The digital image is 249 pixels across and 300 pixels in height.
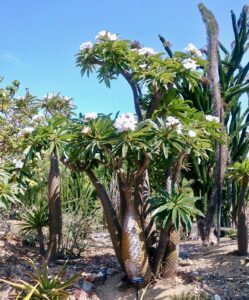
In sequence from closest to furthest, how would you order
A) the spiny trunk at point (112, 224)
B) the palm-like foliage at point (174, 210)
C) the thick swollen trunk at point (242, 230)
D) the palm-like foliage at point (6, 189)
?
the palm-like foliage at point (174, 210) → the palm-like foliage at point (6, 189) → the spiny trunk at point (112, 224) → the thick swollen trunk at point (242, 230)

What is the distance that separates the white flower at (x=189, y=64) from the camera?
18.0ft

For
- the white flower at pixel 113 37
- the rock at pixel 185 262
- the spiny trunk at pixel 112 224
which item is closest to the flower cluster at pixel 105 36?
the white flower at pixel 113 37

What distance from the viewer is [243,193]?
6.81m

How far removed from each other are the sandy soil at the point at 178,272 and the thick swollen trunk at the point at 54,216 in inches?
14.9

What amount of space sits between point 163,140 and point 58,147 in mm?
1373

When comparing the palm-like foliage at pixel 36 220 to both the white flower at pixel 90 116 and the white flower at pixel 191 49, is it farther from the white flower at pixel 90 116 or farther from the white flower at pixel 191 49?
the white flower at pixel 191 49

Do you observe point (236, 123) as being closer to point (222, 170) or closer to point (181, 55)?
point (222, 170)

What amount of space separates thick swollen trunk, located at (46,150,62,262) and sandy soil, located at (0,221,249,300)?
0.38m

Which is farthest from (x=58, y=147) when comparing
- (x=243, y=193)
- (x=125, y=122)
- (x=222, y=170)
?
(x=222, y=170)

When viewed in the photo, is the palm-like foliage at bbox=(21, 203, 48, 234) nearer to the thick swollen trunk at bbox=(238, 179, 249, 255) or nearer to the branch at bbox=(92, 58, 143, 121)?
the branch at bbox=(92, 58, 143, 121)

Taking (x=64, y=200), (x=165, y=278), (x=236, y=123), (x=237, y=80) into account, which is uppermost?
(x=237, y=80)

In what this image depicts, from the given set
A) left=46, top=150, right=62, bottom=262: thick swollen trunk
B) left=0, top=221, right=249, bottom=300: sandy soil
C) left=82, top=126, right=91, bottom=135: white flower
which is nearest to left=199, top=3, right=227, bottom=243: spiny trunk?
left=0, top=221, right=249, bottom=300: sandy soil

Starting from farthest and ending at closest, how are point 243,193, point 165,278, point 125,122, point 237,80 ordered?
point 237,80, point 243,193, point 165,278, point 125,122

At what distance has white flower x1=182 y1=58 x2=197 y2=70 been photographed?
548 cm
